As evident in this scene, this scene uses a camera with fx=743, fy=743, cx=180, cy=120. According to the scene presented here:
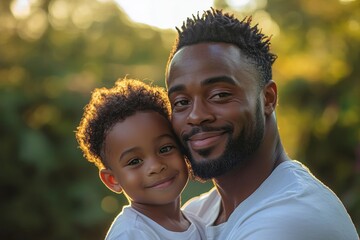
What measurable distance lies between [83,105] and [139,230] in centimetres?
855

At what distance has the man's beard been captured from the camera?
298 cm

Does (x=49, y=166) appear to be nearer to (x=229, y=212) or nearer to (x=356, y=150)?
(x=356, y=150)

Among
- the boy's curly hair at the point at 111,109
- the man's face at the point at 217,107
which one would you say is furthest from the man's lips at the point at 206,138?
the boy's curly hair at the point at 111,109

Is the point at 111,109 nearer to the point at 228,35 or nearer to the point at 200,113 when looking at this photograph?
the point at 200,113

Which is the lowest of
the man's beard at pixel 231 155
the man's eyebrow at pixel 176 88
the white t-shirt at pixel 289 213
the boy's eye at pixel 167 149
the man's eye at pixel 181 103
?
the white t-shirt at pixel 289 213

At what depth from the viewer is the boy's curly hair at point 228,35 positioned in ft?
10.2

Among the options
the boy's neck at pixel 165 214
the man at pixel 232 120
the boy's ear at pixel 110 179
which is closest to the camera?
the man at pixel 232 120

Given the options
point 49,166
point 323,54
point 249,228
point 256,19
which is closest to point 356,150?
point 323,54

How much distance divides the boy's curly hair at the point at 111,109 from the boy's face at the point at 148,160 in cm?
6

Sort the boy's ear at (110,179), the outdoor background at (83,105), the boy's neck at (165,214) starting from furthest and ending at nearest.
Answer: the outdoor background at (83,105)
the boy's ear at (110,179)
the boy's neck at (165,214)

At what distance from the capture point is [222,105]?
2971 millimetres

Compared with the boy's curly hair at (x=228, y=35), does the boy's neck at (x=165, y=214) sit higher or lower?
lower

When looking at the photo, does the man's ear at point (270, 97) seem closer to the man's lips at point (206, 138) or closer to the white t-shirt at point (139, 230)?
the man's lips at point (206, 138)

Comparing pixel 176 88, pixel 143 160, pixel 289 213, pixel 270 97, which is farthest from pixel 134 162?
pixel 289 213
